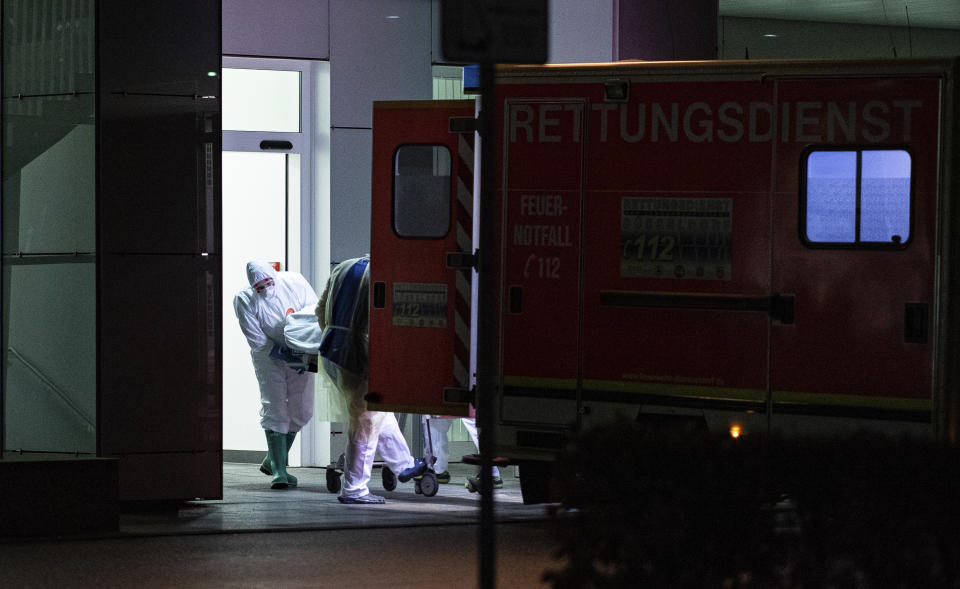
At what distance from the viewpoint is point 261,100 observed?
13.1m

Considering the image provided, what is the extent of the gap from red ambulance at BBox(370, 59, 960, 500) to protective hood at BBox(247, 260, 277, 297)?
9.84ft

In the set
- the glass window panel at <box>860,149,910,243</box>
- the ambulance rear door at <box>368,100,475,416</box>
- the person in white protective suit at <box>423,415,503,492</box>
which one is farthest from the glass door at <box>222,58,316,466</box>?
the glass window panel at <box>860,149,910,243</box>

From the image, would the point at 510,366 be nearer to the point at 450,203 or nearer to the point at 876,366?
the point at 450,203

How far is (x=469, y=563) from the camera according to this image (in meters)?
7.98

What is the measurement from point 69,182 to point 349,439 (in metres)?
2.67

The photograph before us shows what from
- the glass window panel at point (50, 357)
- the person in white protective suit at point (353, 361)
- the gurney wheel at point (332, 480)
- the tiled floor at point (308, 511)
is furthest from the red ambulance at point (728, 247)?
the glass window panel at point (50, 357)

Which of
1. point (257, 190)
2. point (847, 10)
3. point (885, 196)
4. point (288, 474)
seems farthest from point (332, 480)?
point (847, 10)

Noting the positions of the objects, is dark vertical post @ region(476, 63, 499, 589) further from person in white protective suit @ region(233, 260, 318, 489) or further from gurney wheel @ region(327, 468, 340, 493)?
person in white protective suit @ region(233, 260, 318, 489)

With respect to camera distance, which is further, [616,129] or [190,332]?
[190,332]

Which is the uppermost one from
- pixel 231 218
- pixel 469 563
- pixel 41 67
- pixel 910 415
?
pixel 41 67

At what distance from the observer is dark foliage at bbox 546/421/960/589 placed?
4488mm

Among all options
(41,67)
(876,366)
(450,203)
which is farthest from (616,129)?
(41,67)

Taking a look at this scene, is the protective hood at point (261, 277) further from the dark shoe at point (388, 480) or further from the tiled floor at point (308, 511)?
the dark shoe at point (388, 480)

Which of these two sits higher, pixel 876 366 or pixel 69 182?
pixel 69 182
